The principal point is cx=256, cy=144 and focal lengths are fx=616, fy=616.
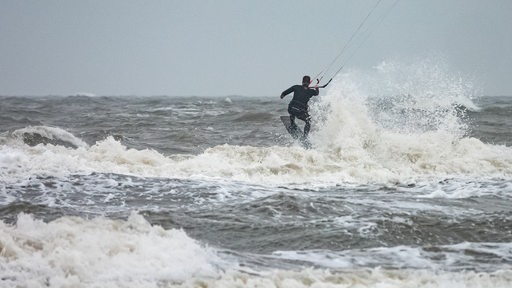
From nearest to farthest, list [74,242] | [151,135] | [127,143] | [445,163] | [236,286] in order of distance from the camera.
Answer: [236,286]
[74,242]
[445,163]
[127,143]
[151,135]

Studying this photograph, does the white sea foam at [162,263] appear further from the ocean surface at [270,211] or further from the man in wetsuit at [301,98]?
the man in wetsuit at [301,98]

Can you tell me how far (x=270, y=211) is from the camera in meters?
8.79

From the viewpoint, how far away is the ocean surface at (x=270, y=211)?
5801 millimetres

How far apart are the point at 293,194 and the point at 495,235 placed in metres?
3.25

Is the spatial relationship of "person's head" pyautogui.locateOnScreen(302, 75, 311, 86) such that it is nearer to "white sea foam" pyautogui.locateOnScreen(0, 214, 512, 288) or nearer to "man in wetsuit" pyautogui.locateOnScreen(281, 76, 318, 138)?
"man in wetsuit" pyautogui.locateOnScreen(281, 76, 318, 138)

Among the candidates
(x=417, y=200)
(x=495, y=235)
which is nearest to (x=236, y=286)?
(x=495, y=235)

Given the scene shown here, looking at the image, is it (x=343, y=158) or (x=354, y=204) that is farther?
(x=343, y=158)

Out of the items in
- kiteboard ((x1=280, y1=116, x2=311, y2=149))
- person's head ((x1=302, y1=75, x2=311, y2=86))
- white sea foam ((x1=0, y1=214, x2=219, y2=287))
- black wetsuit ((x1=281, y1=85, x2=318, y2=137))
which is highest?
person's head ((x1=302, y1=75, x2=311, y2=86))

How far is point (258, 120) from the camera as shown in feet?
88.4

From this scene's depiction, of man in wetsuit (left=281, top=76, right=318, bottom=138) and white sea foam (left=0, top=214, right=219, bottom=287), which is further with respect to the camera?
man in wetsuit (left=281, top=76, right=318, bottom=138)

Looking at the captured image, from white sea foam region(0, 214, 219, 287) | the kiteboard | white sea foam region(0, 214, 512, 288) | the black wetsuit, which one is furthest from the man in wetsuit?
white sea foam region(0, 214, 219, 287)

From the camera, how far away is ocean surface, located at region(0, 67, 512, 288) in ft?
19.0

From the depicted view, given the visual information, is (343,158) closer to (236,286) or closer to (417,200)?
(417,200)

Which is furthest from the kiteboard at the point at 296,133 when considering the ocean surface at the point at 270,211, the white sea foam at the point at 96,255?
the white sea foam at the point at 96,255
